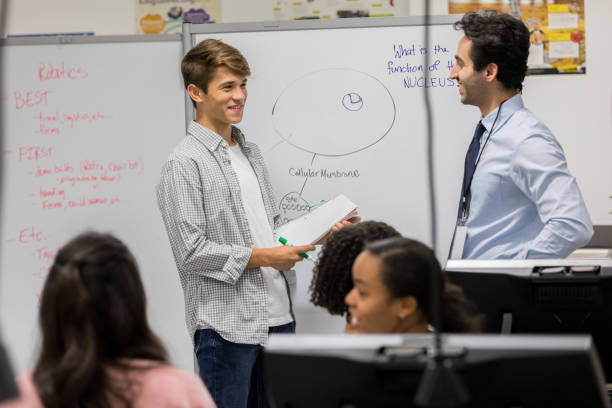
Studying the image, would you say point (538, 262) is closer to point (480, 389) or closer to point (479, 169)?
point (480, 389)

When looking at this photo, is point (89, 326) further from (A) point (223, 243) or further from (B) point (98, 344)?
(A) point (223, 243)

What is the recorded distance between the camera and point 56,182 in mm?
3018

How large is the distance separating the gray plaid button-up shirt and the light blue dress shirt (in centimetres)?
65

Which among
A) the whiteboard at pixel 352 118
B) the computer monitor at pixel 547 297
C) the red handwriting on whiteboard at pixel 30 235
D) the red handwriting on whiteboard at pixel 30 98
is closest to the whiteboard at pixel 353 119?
the whiteboard at pixel 352 118

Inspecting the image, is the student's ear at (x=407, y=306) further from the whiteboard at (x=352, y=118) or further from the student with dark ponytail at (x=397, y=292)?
the whiteboard at (x=352, y=118)

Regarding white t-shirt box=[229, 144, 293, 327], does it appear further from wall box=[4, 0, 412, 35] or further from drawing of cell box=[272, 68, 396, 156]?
wall box=[4, 0, 412, 35]

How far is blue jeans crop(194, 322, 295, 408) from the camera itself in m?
2.40

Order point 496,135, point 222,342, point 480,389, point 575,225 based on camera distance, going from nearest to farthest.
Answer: point 480,389 → point 575,225 → point 496,135 → point 222,342

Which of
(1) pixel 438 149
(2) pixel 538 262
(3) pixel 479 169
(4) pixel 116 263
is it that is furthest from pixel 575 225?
(4) pixel 116 263

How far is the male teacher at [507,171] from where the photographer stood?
2096 mm

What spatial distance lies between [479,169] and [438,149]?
0.61m

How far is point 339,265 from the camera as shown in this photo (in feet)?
6.28

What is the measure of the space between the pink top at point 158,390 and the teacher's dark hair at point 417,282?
425mm

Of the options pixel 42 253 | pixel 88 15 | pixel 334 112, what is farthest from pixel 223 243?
pixel 88 15
